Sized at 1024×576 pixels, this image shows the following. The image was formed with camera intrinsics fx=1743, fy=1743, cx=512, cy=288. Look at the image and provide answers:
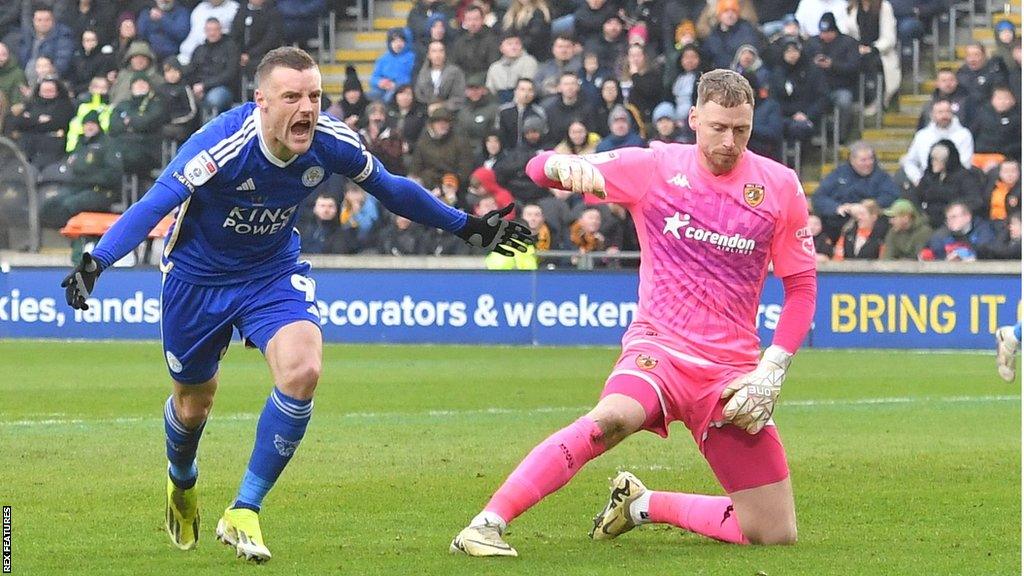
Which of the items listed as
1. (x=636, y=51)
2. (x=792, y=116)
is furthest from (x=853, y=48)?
(x=636, y=51)

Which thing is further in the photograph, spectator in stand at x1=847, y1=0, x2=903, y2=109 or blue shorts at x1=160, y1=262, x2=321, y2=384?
spectator in stand at x1=847, y1=0, x2=903, y2=109

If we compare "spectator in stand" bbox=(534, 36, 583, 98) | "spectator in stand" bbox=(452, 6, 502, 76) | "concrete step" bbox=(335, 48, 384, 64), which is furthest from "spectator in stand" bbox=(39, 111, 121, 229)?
"spectator in stand" bbox=(534, 36, 583, 98)

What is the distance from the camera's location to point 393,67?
24.4 m

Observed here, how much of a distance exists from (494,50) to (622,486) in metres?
16.6

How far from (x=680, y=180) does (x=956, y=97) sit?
51.1 feet

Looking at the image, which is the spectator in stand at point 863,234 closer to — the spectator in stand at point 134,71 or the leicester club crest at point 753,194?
the spectator in stand at point 134,71

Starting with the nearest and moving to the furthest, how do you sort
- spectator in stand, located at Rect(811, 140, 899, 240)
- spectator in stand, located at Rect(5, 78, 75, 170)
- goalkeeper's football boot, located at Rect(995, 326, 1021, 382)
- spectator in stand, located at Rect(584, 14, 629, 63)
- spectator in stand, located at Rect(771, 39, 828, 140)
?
goalkeeper's football boot, located at Rect(995, 326, 1021, 382), spectator in stand, located at Rect(811, 140, 899, 240), spectator in stand, located at Rect(771, 39, 828, 140), spectator in stand, located at Rect(584, 14, 629, 63), spectator in stand, located at Rect(5, 78, 75, 170)

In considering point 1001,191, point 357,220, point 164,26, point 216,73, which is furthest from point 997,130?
point 164,26

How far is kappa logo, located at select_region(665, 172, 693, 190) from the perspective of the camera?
7.14m

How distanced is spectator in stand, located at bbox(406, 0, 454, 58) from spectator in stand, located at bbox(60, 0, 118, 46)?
14.0ft

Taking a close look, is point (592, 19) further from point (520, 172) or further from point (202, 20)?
point (202, 20)

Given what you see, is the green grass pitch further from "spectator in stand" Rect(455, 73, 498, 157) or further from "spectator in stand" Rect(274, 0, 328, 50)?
"spectator in stand" Rect(274, 0, 328, 50)

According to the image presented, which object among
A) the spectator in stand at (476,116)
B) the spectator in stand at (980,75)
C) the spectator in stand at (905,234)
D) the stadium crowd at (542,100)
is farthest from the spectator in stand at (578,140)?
the spectator in stand at (980,75)

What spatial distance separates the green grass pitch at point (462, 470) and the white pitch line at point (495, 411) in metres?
0.05
